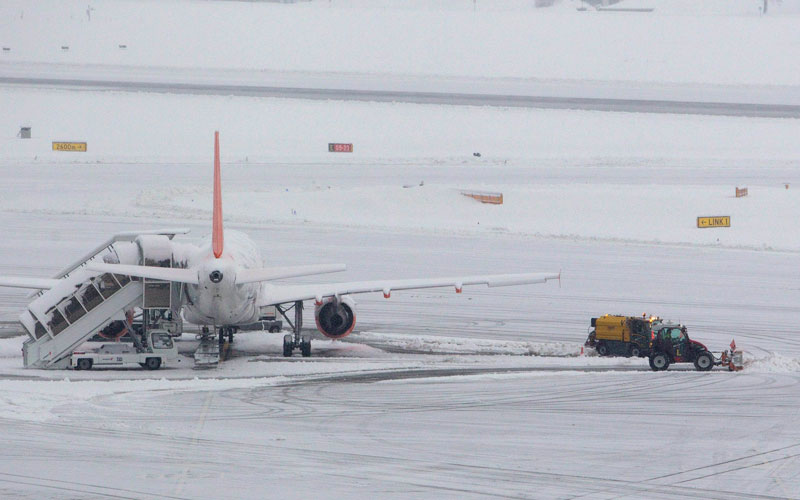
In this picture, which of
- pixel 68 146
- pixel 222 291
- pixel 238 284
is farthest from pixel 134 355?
pixel 68 146

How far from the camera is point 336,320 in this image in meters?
36.8

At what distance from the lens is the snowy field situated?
24.0m

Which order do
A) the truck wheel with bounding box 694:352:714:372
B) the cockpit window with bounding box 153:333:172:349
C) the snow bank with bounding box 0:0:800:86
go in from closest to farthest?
the truck wheel with bounding box 694:352:714:372, the cockpit window with bounding box 153:333:172:349, the snow bank with bounding box 0:0:800:86

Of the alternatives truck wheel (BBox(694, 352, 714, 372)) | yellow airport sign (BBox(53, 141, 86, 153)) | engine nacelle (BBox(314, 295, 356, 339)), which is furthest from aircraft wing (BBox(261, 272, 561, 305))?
yellow airport sign (BBox(53, 141, 86, 153))

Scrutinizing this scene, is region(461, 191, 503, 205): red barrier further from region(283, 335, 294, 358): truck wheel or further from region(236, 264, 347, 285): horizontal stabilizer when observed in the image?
region(236, 264, 347, 285): horizontal stabilizer

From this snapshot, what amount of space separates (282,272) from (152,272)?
381cm

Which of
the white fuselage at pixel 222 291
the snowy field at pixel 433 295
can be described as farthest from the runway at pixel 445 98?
the white fuselage at pixel 222 291

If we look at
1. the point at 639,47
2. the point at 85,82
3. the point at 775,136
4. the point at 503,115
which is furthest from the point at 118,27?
the point at 775,136

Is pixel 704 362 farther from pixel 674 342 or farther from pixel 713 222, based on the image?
pixel 713 222

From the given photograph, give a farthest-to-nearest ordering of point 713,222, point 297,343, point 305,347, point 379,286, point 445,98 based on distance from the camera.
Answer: point 445,98 → point 713,222 → point 379,286 → point 297,343 → point 305,347

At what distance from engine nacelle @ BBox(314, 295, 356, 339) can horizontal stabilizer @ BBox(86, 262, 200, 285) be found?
222 inches

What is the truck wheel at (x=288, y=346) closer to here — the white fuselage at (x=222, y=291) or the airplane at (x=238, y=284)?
the airplane at (x=238, y=284)

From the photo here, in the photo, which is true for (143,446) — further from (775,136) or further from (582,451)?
(775,136)

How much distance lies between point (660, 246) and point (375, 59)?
10729 centimetres
